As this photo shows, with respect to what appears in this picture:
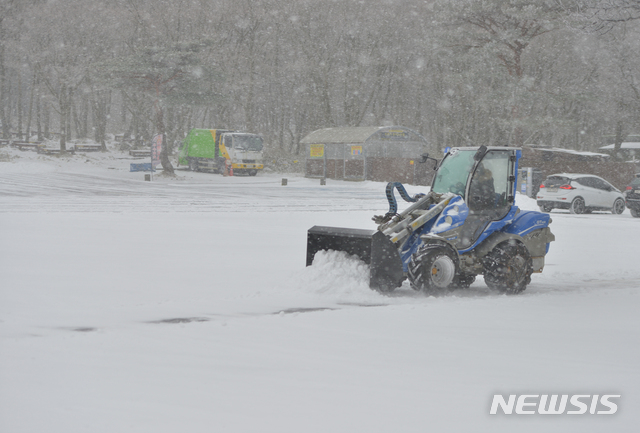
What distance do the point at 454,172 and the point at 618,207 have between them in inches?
697

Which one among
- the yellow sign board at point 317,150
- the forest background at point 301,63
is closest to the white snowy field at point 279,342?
the forest background at point 301,63

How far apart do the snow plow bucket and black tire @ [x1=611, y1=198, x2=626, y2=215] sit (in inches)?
741

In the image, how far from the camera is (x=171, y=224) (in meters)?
16.5

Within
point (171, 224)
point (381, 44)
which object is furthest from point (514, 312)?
point (381, 44)

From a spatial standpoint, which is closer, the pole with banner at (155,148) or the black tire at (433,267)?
the black tire at (433,267)

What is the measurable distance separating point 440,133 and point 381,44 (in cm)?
1087

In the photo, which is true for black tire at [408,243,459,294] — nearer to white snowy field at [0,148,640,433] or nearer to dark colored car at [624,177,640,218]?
white snowy field at [0,148,640,433]

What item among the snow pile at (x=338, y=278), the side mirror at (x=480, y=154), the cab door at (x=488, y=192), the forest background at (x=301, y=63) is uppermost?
the forest background at (x=301, y=63)

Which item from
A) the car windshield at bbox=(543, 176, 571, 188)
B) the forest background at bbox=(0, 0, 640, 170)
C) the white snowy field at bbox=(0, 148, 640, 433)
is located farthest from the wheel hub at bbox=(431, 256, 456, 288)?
the forest background at bbox=(0, 0, 640, 170)

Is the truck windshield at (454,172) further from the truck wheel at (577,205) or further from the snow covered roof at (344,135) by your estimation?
the snow covered roof at (344,135)

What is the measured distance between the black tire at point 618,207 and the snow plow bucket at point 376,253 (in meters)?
18.8

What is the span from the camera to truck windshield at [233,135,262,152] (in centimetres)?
4153

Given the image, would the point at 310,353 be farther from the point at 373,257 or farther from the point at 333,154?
the point at 333,154

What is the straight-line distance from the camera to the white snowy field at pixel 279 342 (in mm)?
4438
